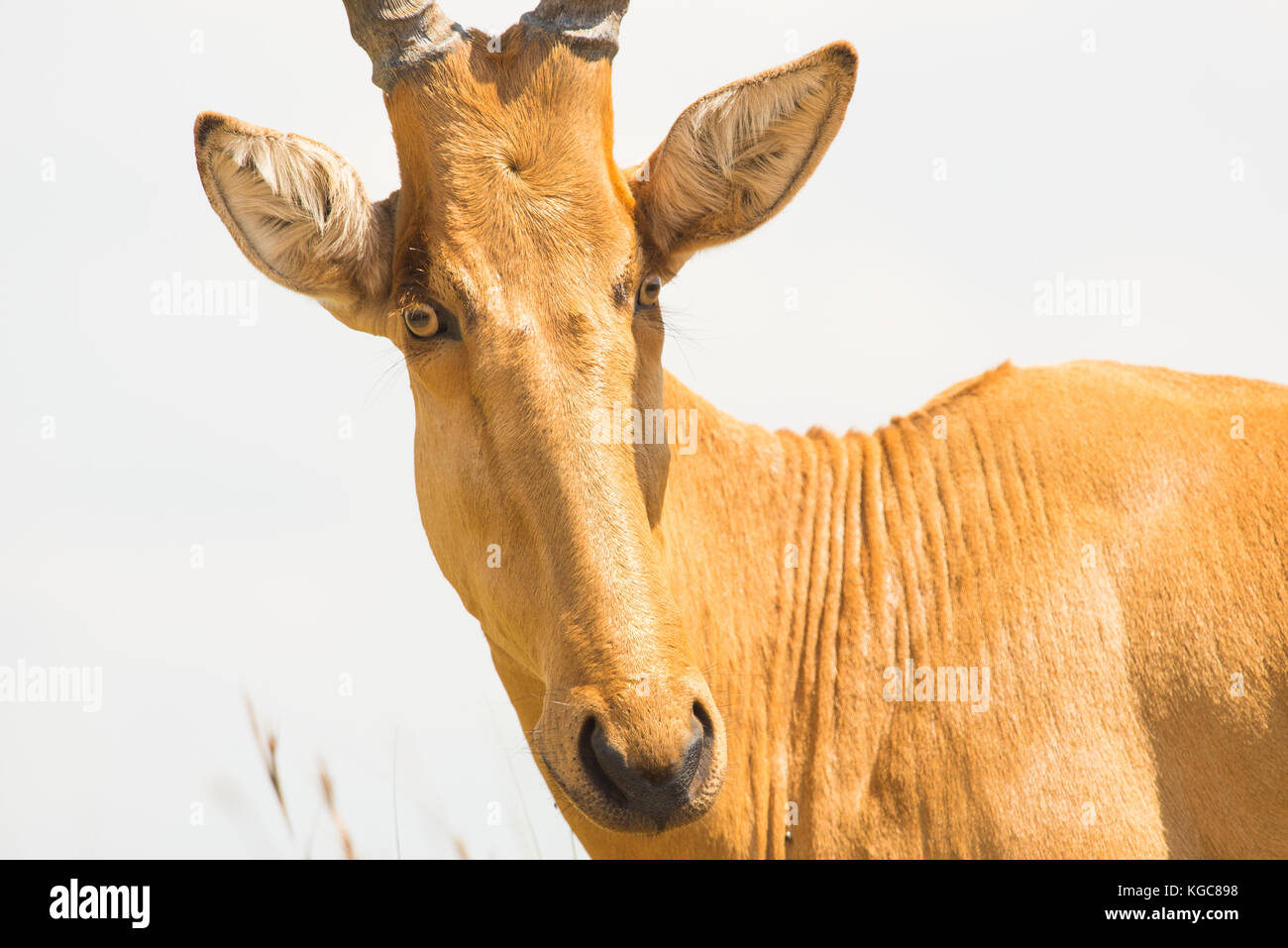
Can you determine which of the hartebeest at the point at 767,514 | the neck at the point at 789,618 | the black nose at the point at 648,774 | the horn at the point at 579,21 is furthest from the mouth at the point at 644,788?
the horn at the point at 579,21

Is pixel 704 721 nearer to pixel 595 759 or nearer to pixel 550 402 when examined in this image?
pixel 595 759

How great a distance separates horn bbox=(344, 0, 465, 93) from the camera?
19.3 feet

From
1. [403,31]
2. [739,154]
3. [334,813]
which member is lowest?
[334,813]

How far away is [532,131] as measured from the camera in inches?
224

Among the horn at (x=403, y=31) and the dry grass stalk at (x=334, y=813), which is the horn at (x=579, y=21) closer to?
the horn at (x=403, y=31)

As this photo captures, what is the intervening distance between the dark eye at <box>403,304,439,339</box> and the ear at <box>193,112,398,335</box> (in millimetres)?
495

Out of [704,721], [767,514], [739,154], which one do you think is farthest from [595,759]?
[739,154]

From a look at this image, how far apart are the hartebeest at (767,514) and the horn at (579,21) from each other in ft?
0.05

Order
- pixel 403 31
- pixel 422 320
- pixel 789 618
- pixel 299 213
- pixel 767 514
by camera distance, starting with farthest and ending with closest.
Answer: pixel 767 514 < pixel 789 618 < pixel 403 31 < pixel 299 213 < pixel 422 320

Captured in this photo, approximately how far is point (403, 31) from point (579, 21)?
2.69ft

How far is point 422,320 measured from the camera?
551 cm

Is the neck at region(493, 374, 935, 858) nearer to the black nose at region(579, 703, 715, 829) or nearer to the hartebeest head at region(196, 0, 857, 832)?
the hartebeest head at region(196, 0, 857, 832)

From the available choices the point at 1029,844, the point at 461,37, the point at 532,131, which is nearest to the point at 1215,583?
the point at 1029,844

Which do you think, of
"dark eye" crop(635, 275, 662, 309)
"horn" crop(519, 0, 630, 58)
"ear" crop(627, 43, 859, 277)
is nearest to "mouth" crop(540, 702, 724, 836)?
"dark eye" crop(635, 275, 662, 309)
